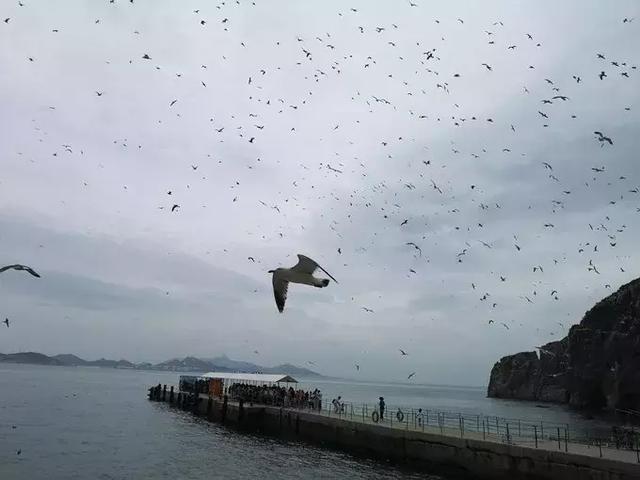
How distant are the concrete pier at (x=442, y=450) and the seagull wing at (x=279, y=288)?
45.9 feet

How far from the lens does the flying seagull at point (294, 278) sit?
15.4 metres

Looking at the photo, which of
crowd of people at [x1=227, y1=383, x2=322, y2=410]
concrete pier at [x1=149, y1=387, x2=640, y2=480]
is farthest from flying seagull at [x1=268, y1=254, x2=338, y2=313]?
crowd of people at [x1=227, y1=383, x2=322, y2=410]

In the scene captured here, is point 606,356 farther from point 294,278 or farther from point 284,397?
point 294,278

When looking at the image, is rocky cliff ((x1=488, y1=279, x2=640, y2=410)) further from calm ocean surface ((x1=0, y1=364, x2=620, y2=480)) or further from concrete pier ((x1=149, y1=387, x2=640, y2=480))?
calm ocean surface ((x1=0, y1=364, x2=620, y2=480))

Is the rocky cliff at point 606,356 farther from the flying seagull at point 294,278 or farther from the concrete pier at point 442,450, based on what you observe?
the flying seagull at point 294,278

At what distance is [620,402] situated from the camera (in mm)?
95375

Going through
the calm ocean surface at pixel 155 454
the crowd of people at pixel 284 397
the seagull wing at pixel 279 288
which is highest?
the seagull wing at pixel 279 288

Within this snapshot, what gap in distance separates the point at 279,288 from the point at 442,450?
1580 cm

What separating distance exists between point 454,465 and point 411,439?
3.41m

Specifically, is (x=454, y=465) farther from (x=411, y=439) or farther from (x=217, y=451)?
(x=217, y=451)

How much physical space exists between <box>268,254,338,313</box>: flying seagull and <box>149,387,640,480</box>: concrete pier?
13650 mm

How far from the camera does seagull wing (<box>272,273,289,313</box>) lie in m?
16.7

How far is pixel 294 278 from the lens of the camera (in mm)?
16656

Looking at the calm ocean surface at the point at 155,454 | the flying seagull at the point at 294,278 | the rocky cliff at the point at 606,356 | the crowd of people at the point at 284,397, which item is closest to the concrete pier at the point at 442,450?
the calm ocean surface at the point at 155,454
